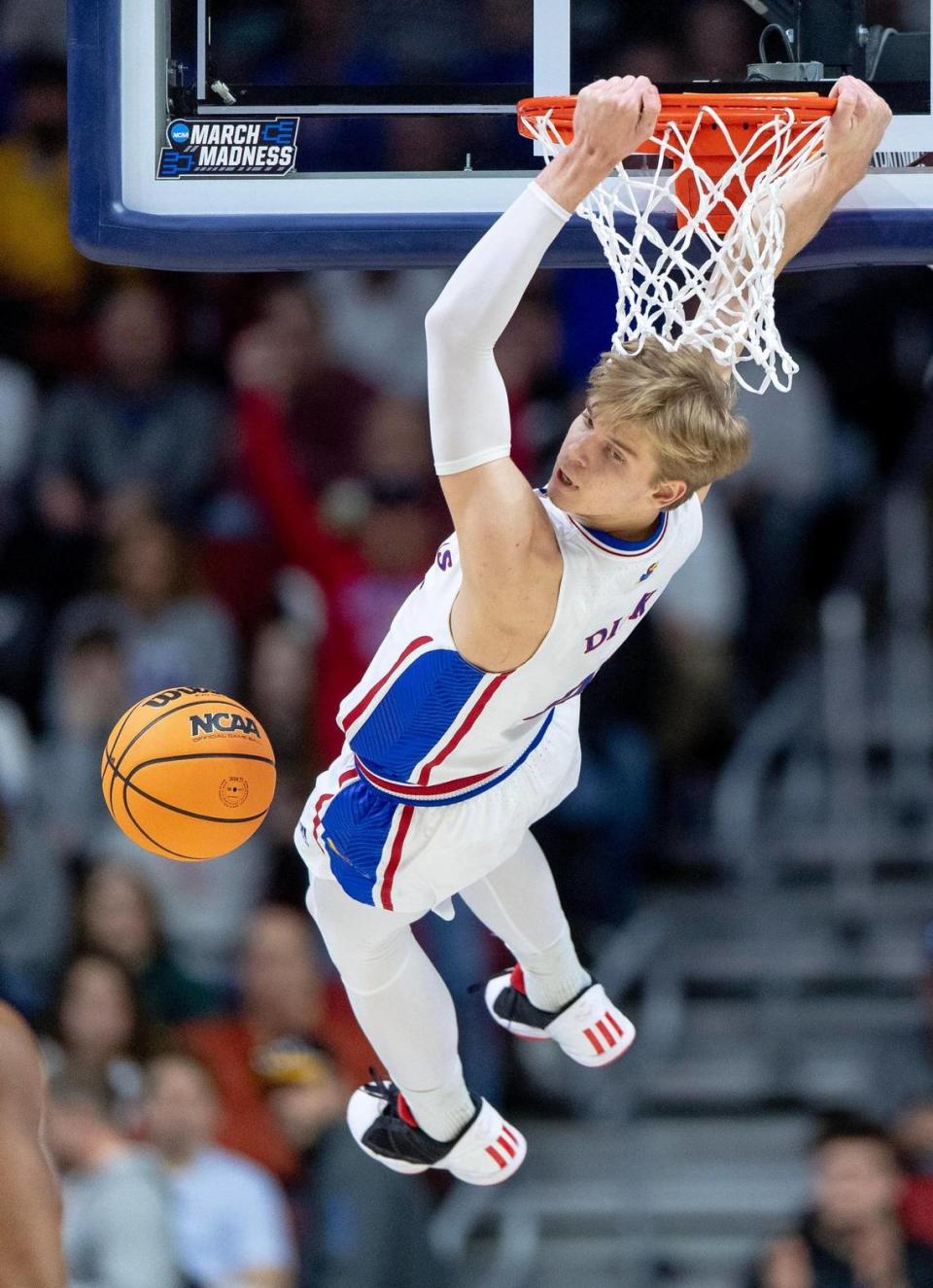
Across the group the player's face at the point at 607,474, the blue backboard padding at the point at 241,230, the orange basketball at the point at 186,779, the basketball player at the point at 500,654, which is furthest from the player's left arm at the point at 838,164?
the orange basketball at the point at 186,779

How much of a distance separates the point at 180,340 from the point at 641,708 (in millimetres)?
2305

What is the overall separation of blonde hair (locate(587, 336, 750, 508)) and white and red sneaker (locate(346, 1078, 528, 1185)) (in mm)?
1523

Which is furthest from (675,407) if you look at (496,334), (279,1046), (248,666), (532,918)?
(248,666)

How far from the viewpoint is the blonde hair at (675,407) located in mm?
3580

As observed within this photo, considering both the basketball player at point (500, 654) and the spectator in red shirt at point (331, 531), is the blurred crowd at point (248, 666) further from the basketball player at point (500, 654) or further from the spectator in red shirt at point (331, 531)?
the basketball player at point (500, 654)

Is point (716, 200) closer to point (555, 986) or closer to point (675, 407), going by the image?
point (675, 407)

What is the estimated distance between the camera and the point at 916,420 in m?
8.82

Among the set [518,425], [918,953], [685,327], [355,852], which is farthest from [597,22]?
[918,953]

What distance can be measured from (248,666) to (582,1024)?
327 centimetres

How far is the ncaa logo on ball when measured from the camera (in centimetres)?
411

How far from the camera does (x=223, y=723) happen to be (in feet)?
13.8

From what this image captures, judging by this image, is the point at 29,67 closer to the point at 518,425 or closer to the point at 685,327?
the point at 518,425

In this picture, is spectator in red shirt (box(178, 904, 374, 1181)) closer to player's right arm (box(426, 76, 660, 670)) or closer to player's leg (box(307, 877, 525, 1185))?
player's leg (box(307, 877, 525, 1185))

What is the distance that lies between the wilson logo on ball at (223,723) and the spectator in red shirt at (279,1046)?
288 cm
